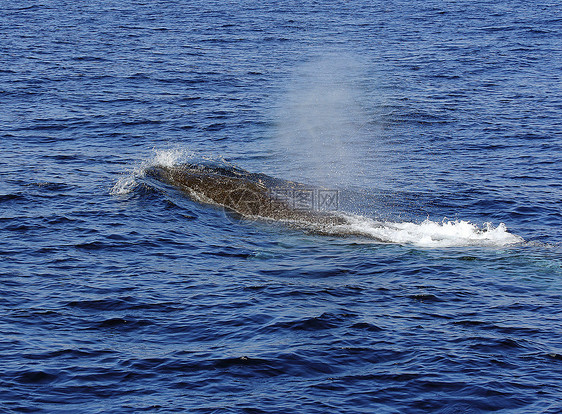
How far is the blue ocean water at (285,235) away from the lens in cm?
1356

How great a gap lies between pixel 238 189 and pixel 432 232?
22.0 feet

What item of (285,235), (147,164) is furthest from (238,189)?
(147,164)

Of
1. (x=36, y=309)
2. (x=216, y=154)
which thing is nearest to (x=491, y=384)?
(x=36, y=309)

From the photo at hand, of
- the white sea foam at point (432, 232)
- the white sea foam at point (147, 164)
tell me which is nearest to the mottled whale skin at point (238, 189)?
the white sea foam at point (147, 164)

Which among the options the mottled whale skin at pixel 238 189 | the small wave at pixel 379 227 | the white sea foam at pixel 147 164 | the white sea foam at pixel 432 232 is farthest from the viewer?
the white sea foam at pixel 147 164

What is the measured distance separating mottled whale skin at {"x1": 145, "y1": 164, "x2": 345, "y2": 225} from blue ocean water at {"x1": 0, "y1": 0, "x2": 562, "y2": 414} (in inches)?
21.5

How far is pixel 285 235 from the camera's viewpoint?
21.3 meters

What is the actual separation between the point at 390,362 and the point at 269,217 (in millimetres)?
9312

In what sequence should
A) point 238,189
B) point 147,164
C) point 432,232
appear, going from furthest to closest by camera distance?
point 147,164, point 238,189, point 432,232

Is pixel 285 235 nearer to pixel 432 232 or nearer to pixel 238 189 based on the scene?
pixel 238 189

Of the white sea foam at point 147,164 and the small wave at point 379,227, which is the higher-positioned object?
the white sea foam at point 147,164

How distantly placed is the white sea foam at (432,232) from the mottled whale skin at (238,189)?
2.68 ft

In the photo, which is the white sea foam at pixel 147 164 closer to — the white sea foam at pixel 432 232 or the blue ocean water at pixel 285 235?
the blue ocean water at pixel 285 235

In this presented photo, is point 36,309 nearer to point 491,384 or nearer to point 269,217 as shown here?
point 269,217
